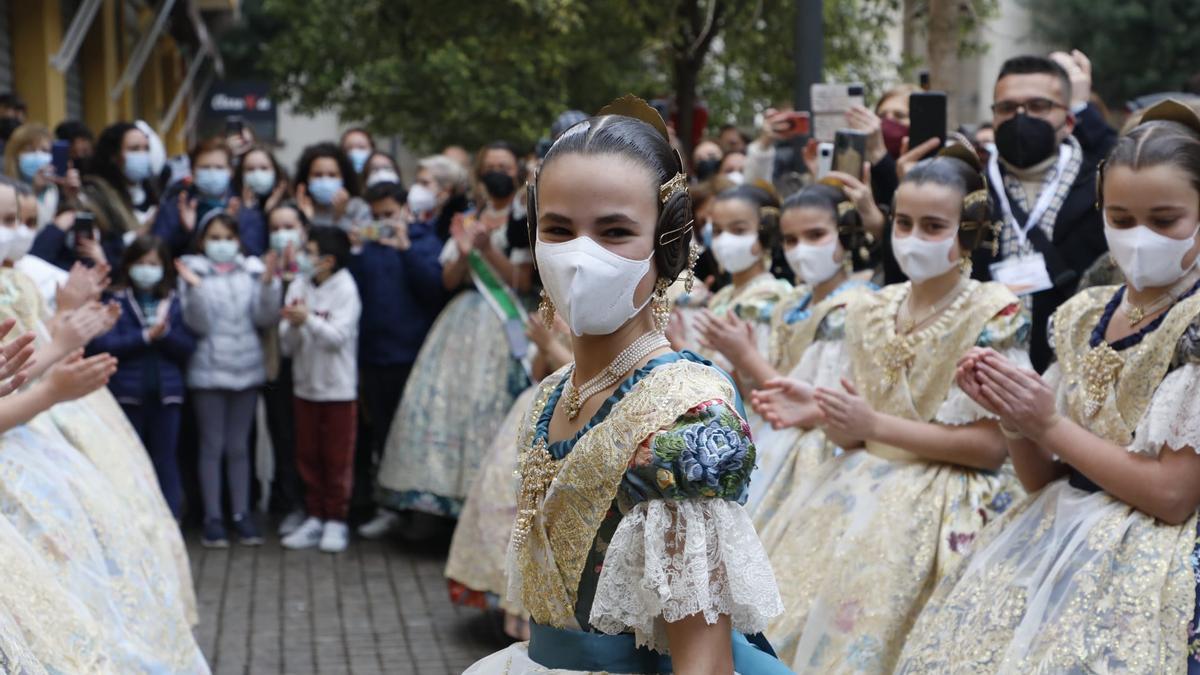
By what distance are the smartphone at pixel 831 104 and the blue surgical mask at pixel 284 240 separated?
11.7ft

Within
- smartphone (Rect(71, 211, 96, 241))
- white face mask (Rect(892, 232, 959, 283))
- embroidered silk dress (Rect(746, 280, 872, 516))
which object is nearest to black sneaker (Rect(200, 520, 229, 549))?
smartphone (Rect(71, 211, 96, 241))

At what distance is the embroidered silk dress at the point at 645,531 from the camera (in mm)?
2418

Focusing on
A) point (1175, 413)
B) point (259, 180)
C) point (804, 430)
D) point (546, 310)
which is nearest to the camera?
point (546, 310)

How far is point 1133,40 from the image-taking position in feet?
84.2

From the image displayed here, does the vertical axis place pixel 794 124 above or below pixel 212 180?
above

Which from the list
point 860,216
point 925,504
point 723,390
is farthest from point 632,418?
point 860,216

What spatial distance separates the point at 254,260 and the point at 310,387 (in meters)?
0.85

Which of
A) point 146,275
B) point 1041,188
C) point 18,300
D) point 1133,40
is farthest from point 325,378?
point 1133,40

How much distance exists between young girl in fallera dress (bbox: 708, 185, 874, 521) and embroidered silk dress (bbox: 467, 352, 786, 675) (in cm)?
246

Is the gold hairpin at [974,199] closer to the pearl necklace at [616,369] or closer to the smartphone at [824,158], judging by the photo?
the smartphone at [824,158]

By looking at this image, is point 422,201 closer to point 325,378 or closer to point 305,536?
point 325,378

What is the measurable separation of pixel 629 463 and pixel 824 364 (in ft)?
9.32

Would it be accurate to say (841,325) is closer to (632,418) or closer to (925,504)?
(925,504)

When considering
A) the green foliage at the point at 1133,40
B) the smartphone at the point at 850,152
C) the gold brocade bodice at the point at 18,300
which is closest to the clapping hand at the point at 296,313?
the gold brocade bodice at the point at 18,300
